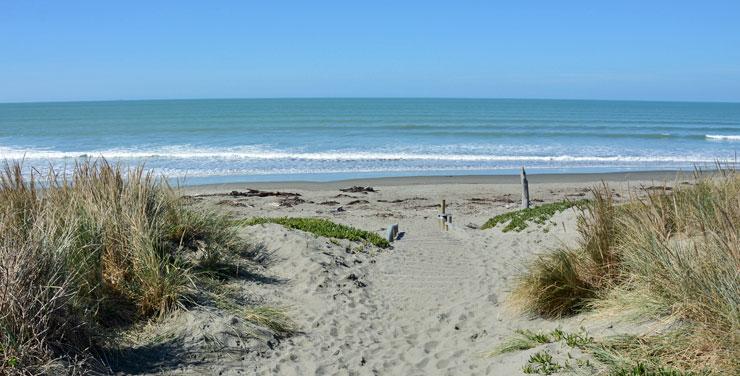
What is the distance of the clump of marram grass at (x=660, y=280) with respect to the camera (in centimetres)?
441

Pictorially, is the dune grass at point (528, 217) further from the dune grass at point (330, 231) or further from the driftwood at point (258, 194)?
the driftwood at point (258, 194)

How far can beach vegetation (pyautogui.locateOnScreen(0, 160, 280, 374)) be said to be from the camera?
186 inches

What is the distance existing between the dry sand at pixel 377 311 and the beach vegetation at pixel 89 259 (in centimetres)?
44

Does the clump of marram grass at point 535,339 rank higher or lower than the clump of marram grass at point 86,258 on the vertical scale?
lower

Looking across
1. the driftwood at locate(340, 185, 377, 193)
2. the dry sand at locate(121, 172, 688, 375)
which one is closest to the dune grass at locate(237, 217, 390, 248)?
the dry sand at locate(121, 172, 688, 375)

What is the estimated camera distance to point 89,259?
6266 mm

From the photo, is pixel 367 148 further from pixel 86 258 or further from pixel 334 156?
pixel 86 258

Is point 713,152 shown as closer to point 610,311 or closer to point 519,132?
point 519,132

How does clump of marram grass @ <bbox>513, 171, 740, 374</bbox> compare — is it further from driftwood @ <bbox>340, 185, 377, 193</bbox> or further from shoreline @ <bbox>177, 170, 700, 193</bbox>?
shoreline @ <bbox>177, 170, 700, 193</bbox>

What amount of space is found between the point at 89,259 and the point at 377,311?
3.20 m

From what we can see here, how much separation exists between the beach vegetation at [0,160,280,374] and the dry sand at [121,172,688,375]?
445 mm

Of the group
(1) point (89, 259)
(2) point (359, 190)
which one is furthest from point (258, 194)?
(1) point (89, 259)

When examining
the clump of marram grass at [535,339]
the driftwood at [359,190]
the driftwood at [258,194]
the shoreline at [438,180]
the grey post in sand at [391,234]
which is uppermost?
the clump of marram grass at [535,339]

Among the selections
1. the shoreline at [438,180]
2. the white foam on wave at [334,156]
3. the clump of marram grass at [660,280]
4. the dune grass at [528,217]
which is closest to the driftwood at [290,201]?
the shoreline at [438,180]
